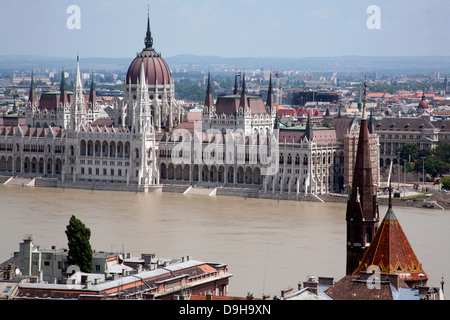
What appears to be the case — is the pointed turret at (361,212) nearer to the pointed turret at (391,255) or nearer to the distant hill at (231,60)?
the pointed turret at (391,255)

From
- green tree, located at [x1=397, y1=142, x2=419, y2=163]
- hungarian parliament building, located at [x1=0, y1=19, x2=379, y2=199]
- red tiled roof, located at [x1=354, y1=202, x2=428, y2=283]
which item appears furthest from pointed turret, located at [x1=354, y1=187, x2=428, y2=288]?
green tree, located at [x1=397, y1=142, x2=419, y2=163]

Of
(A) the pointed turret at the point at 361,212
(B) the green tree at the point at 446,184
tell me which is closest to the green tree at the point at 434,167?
(B) the green tree at the point at 446,184

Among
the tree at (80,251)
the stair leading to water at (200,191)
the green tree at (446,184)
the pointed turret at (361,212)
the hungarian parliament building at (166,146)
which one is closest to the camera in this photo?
the pointed turret at (361,212)

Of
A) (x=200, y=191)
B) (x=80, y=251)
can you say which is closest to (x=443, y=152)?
(x=200, y=191)

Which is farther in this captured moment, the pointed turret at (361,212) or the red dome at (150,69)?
the red dome at (150,69)

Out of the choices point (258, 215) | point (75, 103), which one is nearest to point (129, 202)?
point (258, 215)
